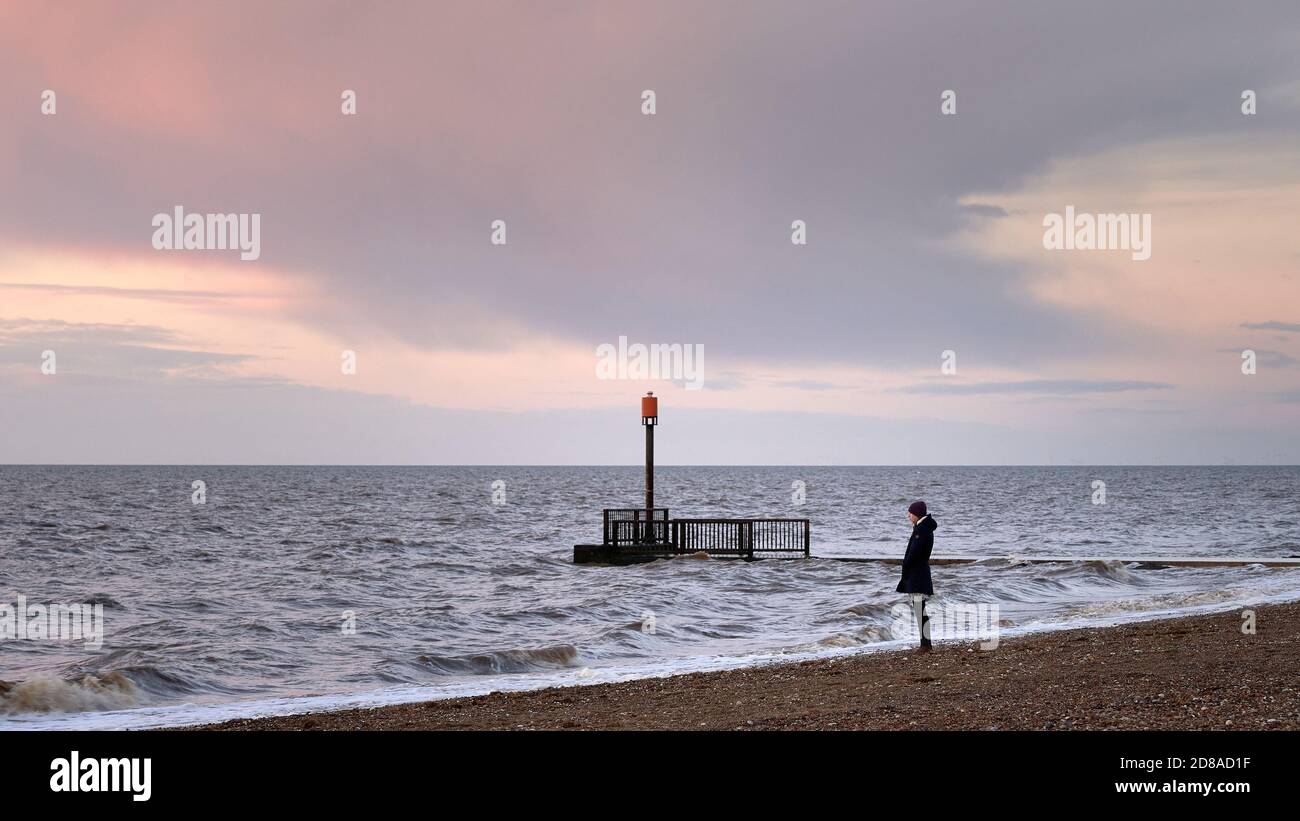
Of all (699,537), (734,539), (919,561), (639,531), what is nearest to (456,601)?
(639,531)

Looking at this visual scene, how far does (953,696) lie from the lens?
10.8 meters

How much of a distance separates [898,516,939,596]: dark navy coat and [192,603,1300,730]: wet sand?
953mm

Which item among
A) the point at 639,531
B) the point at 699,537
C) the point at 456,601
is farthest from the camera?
the point at 699,537

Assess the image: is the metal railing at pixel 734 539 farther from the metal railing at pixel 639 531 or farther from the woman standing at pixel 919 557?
the woman standing at pixel 919 557

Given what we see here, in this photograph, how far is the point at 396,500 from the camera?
10194cm

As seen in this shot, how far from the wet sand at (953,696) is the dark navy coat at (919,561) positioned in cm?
95

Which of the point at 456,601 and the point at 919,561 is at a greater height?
the point at 919,561

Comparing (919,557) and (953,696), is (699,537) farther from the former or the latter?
(953,696)

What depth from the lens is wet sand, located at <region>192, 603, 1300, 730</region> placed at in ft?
30.0

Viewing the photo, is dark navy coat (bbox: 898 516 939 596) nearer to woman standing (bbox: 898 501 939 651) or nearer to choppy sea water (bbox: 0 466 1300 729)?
woman standing (bbox: 898 501 939 651)

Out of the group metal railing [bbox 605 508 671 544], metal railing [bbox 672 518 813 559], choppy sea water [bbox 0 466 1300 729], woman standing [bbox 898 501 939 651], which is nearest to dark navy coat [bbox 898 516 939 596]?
woman standing [bbox 898 501 939 651]

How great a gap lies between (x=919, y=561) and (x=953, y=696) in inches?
140

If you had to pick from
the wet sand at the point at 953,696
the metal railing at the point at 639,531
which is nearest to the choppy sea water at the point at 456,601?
the metal railing at the point at 639,531
